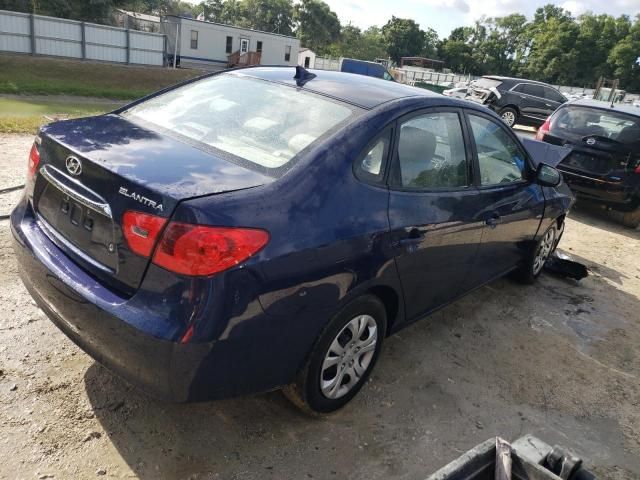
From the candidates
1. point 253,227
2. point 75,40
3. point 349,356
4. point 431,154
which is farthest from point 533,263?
point 75,40

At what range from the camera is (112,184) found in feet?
7.34

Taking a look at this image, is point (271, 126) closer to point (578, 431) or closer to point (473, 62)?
point (578, 431)

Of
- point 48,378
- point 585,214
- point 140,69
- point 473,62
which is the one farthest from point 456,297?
→ point 473,62

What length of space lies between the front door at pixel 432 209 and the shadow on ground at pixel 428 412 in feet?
1.68

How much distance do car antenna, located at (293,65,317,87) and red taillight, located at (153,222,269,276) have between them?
1.47 meters

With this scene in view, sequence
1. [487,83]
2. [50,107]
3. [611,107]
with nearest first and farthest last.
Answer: [611,107]
[50,107]
[487,83]

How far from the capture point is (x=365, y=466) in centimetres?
260

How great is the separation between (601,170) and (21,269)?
7.65 metres

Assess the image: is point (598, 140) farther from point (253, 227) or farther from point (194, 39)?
point (194, 39)

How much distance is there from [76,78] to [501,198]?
23.4 meters

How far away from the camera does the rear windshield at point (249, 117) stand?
2660 millimetres

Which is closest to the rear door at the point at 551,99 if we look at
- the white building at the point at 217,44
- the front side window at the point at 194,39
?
the white building at the point at 217,44

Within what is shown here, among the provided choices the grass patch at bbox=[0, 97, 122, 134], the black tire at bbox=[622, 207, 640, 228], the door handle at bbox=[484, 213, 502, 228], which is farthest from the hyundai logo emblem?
the grass patch at bbox=[0, 97, 122, 134]

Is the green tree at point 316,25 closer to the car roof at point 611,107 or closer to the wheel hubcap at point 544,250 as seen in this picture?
the car roof at point 611,107
